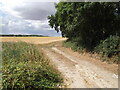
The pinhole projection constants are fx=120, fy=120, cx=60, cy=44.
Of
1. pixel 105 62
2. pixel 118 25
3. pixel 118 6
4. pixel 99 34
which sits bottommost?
pixel 105 62

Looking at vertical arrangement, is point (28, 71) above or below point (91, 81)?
above

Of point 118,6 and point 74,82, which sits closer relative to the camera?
Result: point 74,82

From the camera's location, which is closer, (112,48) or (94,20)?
(112,48)

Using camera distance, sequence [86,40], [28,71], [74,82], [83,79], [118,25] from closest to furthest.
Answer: [28,71]
[74,82]
[83,79]
[118,25]
[86,40]

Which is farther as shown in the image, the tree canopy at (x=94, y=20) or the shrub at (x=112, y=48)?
the tree canopy at (x=94, y=20)

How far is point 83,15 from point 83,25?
1.07 m

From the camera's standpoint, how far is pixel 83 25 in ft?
33.4

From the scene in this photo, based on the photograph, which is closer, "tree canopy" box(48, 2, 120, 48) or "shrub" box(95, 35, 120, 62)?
"shrub" box(95, 35, 120, 62)

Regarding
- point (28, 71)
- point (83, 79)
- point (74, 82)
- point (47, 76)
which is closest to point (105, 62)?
point (83, 79)

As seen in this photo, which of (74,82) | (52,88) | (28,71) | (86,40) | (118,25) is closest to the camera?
(52,88)

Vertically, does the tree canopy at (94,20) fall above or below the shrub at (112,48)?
above

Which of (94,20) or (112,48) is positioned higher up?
(94,20)

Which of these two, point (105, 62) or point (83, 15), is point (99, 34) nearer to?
point (83, 15)

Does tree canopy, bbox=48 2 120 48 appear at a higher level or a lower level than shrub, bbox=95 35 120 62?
higher
